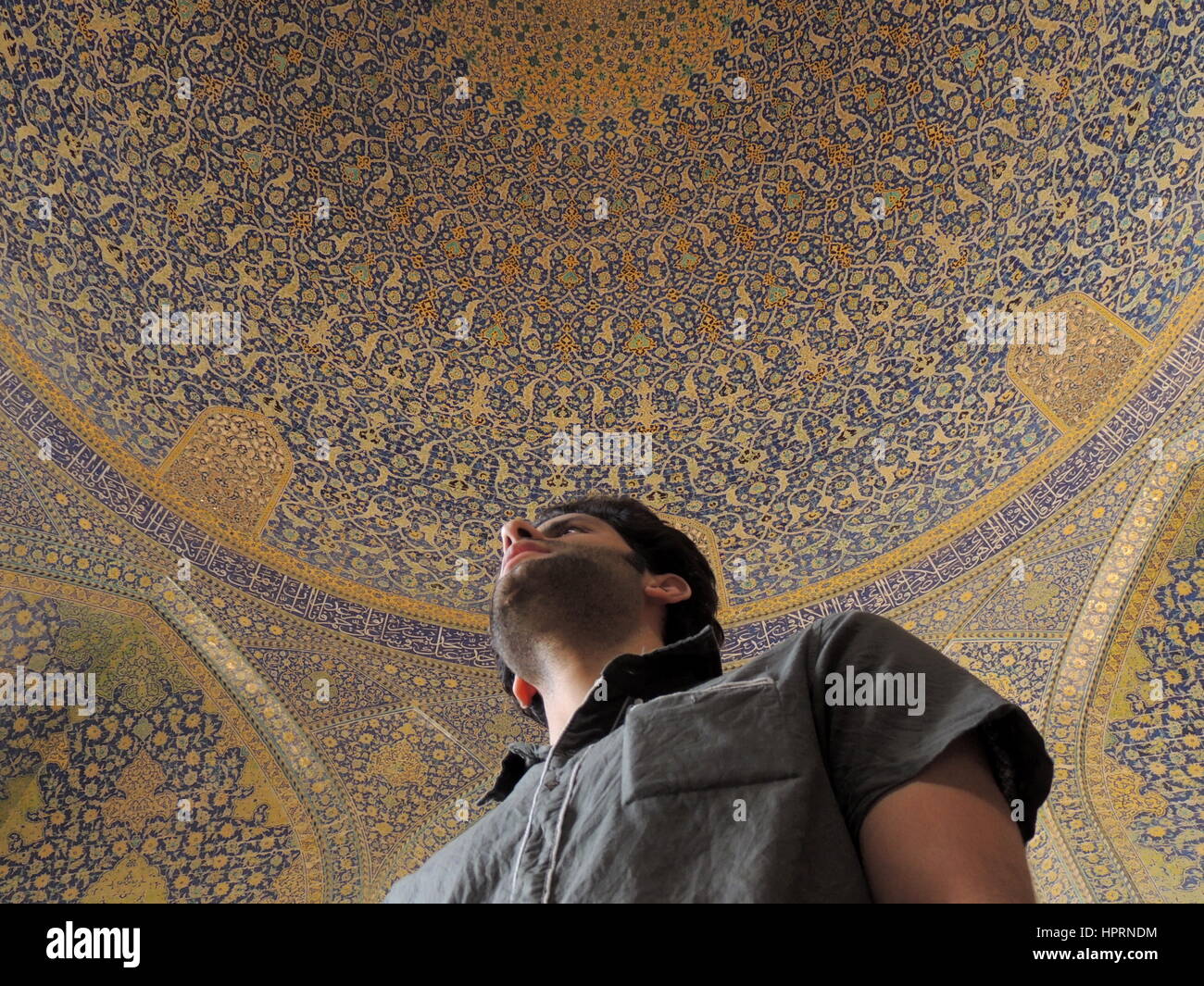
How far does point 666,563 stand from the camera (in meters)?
2.21

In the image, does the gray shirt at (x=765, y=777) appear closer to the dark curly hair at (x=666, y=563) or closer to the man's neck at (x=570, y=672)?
the man's neck at (x=570, y=672)

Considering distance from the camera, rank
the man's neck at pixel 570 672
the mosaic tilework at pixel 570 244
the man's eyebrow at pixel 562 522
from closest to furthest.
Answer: the man's neck at pixel 570 672 < the man's eyebrow at pixel 562 522 < the mosaic tilework at pixel 570 244

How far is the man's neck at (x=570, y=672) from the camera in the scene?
1.88 metres

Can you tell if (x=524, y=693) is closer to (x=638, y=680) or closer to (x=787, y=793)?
(x=638, y=680)

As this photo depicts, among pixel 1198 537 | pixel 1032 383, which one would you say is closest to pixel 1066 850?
pixel 1198 537

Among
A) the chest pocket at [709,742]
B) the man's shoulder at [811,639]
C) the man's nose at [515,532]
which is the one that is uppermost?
the man's nose at [515,532]

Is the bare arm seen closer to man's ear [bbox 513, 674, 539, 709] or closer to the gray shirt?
the gray shirt

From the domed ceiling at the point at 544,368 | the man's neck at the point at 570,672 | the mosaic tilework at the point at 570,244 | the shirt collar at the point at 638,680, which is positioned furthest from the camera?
the mosaic tilework at the point at 570,244

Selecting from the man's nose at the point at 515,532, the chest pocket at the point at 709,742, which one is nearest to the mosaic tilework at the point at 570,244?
the man's nose at the point at 515,532

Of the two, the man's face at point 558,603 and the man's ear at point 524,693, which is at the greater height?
the man's face at point 558,603

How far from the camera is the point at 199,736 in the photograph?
5.94 meters
